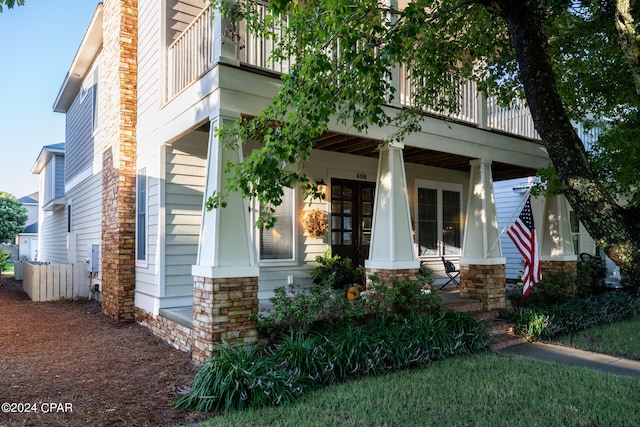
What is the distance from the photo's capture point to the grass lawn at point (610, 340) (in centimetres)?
634

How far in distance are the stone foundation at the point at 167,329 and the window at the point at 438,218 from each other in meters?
5.64

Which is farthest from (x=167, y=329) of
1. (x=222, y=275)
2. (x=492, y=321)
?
(x=492, y=321)

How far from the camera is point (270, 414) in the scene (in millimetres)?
3922

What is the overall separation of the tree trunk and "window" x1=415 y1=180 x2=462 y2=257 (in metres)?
6.44

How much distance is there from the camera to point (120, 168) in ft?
26.2

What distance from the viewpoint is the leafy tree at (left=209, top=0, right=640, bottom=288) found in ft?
10.4

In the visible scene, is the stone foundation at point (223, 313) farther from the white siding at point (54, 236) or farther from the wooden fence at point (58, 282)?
the white siding at point (54, 236)

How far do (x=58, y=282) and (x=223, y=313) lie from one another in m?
7.86

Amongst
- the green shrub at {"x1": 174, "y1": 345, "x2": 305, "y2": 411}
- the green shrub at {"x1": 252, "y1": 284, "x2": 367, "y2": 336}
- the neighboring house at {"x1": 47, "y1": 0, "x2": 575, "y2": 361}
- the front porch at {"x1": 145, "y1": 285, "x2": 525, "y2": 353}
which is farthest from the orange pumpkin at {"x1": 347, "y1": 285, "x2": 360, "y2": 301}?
the green shrub at {"x1": 174, "y1": 345, "x2": 305, "y2": 411}

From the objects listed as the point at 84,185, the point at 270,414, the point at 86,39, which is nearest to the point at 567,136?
the point at 270,414

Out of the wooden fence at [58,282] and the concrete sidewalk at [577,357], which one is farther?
the wooden fence at [58,282]

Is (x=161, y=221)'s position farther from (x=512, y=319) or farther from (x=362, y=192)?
(x=512, y=319)

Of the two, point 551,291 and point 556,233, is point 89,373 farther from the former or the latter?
point 556,233

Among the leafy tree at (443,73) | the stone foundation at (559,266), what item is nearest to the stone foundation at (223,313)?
the leafy tree at (443,73)
